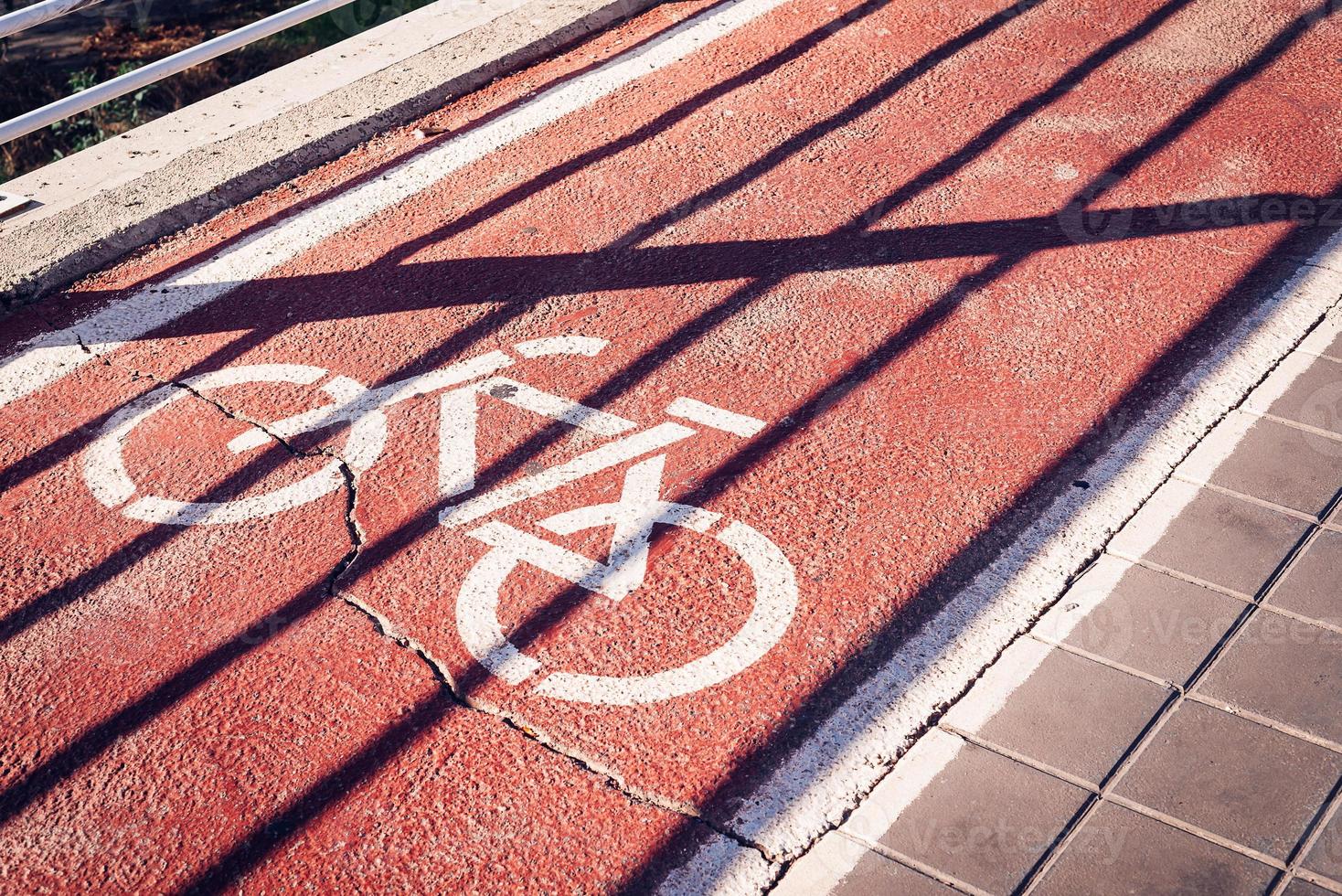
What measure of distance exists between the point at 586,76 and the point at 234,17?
5.38 meters

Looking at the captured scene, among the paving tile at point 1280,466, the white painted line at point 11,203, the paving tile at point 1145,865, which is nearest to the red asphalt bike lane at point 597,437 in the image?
the paving tile at point 1280,466

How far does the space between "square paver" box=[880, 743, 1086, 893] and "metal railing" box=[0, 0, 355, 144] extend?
458 centimetres

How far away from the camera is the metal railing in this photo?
214 inches

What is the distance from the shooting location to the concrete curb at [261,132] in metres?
6.13

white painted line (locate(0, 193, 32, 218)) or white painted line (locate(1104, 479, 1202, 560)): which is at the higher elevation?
white painted line (locate(0, 193, 32, 218))

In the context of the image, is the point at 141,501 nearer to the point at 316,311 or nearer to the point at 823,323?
the point at 316,311

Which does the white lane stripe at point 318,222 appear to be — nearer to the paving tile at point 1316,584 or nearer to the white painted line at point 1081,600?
the white painted line at point 1081,600

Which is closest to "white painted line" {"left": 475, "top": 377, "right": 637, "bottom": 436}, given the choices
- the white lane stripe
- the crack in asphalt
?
the crack in asphalt

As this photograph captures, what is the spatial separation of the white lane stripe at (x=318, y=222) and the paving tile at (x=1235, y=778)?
429 cm

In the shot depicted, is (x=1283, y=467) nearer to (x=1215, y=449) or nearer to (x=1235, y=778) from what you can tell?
(x=1215, y=449)

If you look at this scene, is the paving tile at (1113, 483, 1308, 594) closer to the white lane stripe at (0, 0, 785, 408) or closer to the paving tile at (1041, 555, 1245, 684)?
the paving tile at (1041, 555, 1245, 684)

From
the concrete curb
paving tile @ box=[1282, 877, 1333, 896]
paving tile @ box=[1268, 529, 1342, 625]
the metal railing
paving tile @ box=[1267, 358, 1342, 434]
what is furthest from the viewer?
the concrete curb

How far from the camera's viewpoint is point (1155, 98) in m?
6.84

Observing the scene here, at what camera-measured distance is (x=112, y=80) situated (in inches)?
246
